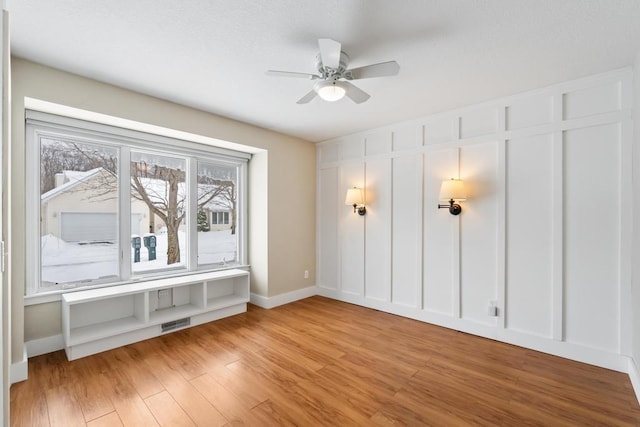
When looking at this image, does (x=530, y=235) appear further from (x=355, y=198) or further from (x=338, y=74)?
(x=338, y=74)

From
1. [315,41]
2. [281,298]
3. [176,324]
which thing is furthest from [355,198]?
[176,324]

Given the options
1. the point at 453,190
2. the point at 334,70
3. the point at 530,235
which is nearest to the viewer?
the point at 334,70

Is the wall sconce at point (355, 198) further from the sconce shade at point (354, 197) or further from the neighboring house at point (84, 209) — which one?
the neighboring house at point (84, 209)

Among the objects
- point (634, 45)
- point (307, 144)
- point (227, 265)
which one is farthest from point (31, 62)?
point (634, 45)

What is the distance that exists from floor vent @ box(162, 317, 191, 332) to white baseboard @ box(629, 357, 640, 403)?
4.10 m

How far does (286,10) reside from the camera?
72.5 inches

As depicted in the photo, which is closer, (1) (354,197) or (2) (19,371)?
(2) (19,371)

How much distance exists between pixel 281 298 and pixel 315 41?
3415mm

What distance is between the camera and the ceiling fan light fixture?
7.39 ft

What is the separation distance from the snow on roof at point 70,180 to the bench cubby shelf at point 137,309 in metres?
0.98

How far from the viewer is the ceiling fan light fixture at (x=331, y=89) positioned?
2254mm

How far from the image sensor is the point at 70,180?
3.02 metres

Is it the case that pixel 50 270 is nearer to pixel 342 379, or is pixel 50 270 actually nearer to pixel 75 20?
pixel 75 20

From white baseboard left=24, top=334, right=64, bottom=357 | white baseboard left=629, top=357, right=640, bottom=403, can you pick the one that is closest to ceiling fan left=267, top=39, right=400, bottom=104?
white baseboard left=629, top=357, right=640, bottom=403
